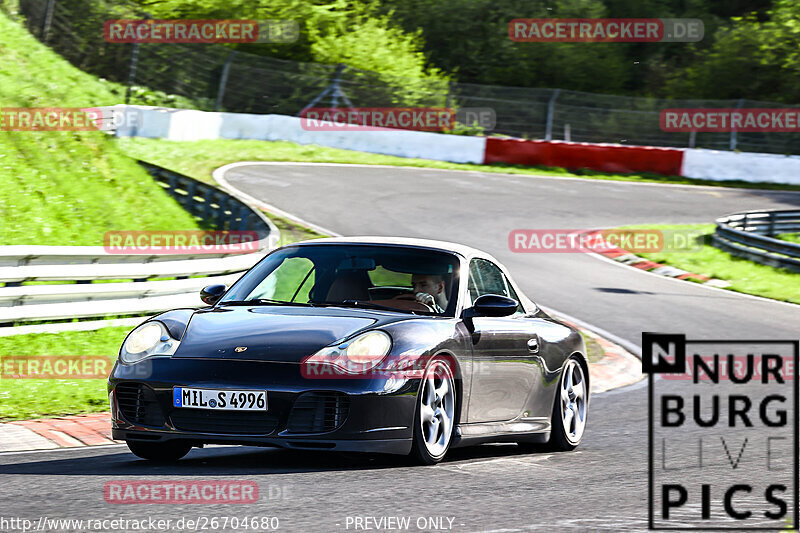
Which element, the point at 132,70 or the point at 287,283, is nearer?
the point at 287,283

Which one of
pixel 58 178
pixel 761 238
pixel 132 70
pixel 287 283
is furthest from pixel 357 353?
pixel 132 70

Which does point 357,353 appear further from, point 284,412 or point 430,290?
point 430,290

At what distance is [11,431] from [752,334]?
11.0 m

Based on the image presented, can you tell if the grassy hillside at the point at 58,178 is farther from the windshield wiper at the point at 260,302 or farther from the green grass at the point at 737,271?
the green grass at the point at 737,271

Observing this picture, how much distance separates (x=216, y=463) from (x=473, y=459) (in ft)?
5.18

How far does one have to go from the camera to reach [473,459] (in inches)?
280

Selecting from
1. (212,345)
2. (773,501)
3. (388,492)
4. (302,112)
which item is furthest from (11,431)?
(302,112)

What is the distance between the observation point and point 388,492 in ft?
17.9

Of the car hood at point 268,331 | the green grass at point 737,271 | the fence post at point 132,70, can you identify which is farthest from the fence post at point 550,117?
the car hood at point 268,331

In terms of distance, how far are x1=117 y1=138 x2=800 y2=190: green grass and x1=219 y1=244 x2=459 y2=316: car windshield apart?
1752cm

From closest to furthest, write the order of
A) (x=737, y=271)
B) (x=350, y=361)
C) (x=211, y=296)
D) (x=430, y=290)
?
(x=350, y=361)
(x=430, y=290)
(x=211, y=296)
(x=737, y=271)

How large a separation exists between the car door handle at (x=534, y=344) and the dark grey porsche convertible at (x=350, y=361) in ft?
0.05

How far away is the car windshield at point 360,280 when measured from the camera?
7.14m

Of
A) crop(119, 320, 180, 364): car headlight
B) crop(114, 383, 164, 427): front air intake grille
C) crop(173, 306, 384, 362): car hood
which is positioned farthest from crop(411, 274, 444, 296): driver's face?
crop(114, 383, 164, 427): front air intake grille
